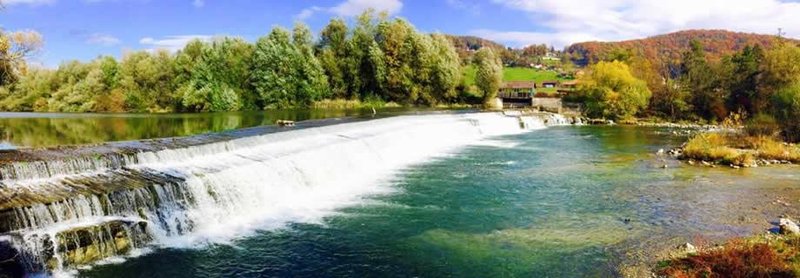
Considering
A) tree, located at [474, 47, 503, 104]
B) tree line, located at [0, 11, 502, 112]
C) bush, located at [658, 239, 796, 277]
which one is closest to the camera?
bush, located at [658, 239, 796, 277]

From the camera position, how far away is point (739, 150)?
24297mm

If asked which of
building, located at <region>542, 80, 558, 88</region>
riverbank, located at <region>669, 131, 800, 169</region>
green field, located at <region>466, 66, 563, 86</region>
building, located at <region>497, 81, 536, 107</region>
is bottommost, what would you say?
riverbank, located at <region>669, 131, 800, 169</region>

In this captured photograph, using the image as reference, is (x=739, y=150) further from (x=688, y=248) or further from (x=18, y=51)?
(x=18, y=51)

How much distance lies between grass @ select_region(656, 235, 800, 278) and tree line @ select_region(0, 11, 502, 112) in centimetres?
4744

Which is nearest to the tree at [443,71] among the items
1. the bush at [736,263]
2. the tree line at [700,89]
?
the tree line at [700,89]

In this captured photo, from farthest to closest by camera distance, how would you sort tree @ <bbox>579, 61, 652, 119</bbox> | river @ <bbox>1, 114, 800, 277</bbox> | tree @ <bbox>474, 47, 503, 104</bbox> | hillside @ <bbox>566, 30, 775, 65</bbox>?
hillside @ <bbox>566, 30, 775, 65</bbox>
tree @ <bbox>474, 47, 503, 104</bbox>
tree @ <bbox>579, 61, 652, 119</bbox>
river @ <bbox>1, 114, 800, 277</bbox>

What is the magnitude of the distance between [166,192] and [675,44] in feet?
450

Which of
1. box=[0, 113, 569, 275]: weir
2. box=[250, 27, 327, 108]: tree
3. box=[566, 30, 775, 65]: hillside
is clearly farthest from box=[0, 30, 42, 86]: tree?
box=[566, 30, 775, 65]: hillside

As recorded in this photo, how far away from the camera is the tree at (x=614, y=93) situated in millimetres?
48312

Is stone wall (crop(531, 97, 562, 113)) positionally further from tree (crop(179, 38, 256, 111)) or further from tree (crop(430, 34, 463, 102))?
tree (crop(179, 38, 256, 111))

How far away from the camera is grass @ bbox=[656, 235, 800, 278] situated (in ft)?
27.8

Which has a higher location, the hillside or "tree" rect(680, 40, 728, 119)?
the hillside

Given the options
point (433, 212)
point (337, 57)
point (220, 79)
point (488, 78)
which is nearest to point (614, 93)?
point (488, 78)

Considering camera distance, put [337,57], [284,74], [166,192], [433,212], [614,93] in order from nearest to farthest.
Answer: [166,192]
[433,212]
[614,93]
[284,74]
[337,57]
